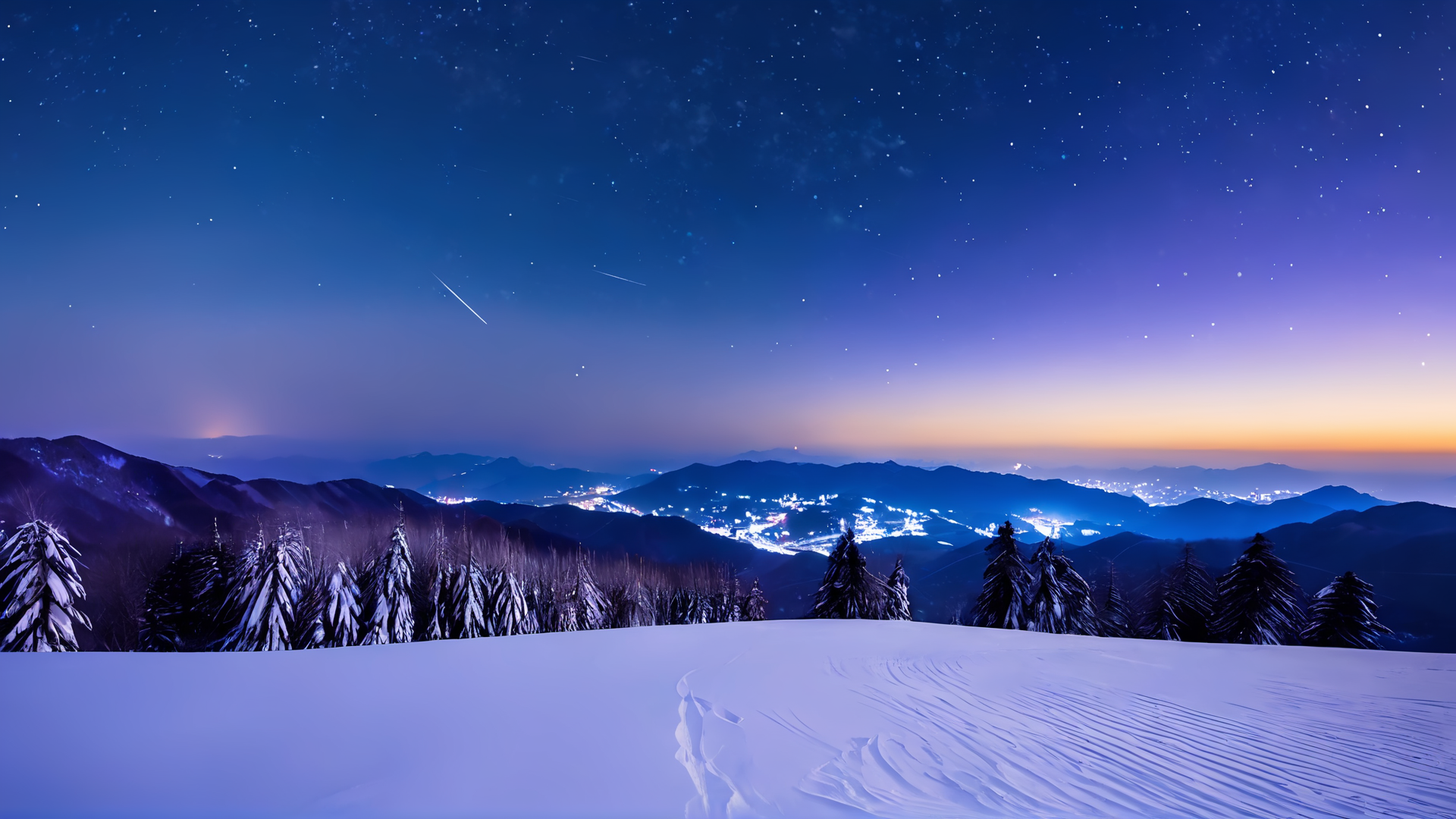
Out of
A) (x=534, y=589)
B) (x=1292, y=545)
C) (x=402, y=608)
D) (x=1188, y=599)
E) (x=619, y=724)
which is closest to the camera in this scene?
(x=619, y=724)

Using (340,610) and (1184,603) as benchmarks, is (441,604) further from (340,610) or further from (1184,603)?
(1184,603)

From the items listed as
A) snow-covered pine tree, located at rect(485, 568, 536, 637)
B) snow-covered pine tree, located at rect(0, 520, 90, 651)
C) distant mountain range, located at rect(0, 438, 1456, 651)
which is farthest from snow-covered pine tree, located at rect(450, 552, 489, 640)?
snow-covered pine tree, located at rect(0, 520, 90, 651)

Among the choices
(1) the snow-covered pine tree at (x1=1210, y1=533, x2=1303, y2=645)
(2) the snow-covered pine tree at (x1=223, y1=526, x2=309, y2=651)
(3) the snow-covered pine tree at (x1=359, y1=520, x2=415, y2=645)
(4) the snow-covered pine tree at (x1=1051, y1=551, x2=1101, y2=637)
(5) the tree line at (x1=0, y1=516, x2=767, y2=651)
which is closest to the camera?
(5) the tree line at (x1=0, y1=516, x2=767, y2=651)

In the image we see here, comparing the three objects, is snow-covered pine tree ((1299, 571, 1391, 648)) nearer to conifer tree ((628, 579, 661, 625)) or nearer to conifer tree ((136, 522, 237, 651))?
conifer tree ((628, 579, 661, 625))

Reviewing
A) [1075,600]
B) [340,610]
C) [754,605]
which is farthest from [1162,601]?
[340,610]

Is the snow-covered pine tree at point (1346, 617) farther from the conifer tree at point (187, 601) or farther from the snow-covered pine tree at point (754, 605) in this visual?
the conifer tree at point (187, 601)

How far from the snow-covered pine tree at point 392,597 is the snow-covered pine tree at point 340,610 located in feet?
2.08

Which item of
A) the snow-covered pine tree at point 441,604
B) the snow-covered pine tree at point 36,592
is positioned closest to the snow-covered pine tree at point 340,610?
the snow-covered pine tree at point 441,604

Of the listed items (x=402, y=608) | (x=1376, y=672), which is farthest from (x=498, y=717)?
(x=402, y=608)

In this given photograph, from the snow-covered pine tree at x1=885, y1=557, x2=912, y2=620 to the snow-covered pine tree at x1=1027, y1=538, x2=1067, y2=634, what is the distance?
20.2ft

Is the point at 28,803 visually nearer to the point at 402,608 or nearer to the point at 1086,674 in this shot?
the point at 1086,674

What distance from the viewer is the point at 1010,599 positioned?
21.4 m

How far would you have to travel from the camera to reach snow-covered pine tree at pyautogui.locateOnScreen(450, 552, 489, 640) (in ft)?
73.4

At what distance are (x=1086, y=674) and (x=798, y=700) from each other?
4.63 meters
